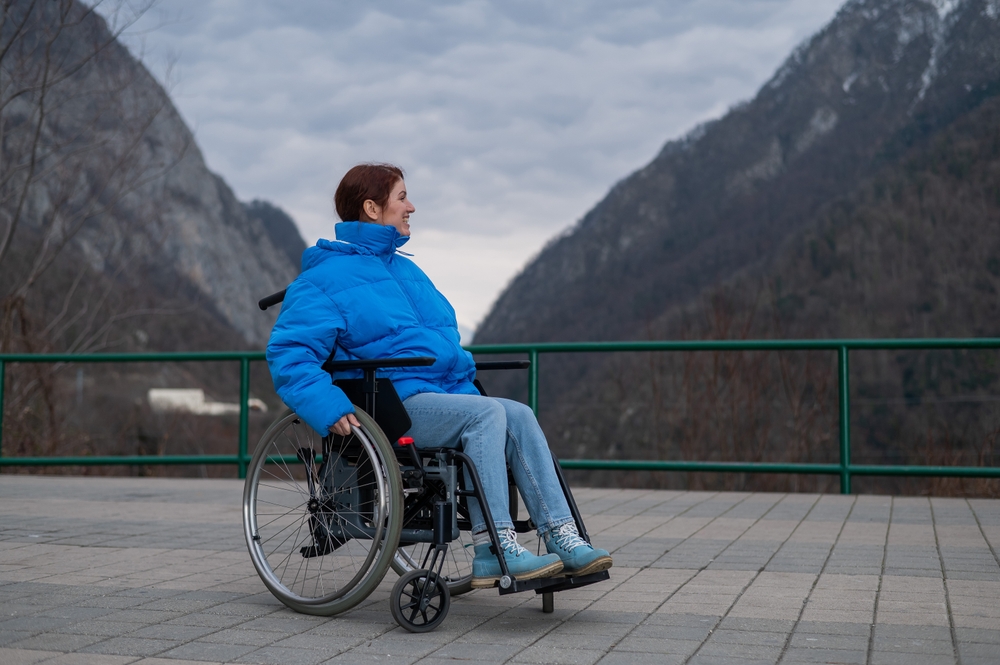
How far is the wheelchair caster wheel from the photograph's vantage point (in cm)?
305

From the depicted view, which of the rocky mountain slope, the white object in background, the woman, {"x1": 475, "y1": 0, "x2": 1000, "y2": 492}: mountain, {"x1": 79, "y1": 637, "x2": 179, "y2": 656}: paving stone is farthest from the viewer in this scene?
the rocky mountain slope

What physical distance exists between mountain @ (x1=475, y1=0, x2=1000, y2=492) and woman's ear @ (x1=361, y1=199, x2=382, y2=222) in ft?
16.7

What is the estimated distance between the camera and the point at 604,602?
138 inches

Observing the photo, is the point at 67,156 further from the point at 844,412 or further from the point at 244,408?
the point at 844,412

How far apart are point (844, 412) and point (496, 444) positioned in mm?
4502

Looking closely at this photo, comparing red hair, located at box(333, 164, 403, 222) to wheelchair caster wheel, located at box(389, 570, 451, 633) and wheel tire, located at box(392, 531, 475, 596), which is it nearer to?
wheel tire, located at box(392, 531, 475, 596)

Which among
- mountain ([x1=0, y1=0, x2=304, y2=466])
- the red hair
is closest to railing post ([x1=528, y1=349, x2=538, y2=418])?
mountain ([x1=0, y1=0, x2=304, y2=466])

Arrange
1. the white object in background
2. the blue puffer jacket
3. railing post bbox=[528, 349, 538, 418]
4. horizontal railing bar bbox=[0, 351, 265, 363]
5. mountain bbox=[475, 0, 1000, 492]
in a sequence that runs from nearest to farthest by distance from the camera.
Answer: the blue puffer jacket
railing post bbox=[528, 349, 538, 418]
horizontal railing bar bbox=[0, 351, 265, 363]
mountain bbox=[475, 0, 1000, 492]
the white object in background

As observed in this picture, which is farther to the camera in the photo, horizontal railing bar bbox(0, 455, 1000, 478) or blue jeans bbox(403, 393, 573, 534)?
horizontal railing bar bbox(0, 455, 1000, 478)

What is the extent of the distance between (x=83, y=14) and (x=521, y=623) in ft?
29.1

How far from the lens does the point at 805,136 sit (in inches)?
3371

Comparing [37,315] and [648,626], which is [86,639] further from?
[37,315]

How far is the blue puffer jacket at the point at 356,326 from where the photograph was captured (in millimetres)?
3230

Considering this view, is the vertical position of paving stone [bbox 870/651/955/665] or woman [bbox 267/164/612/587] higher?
woman [bbox 267/164/612/587]
